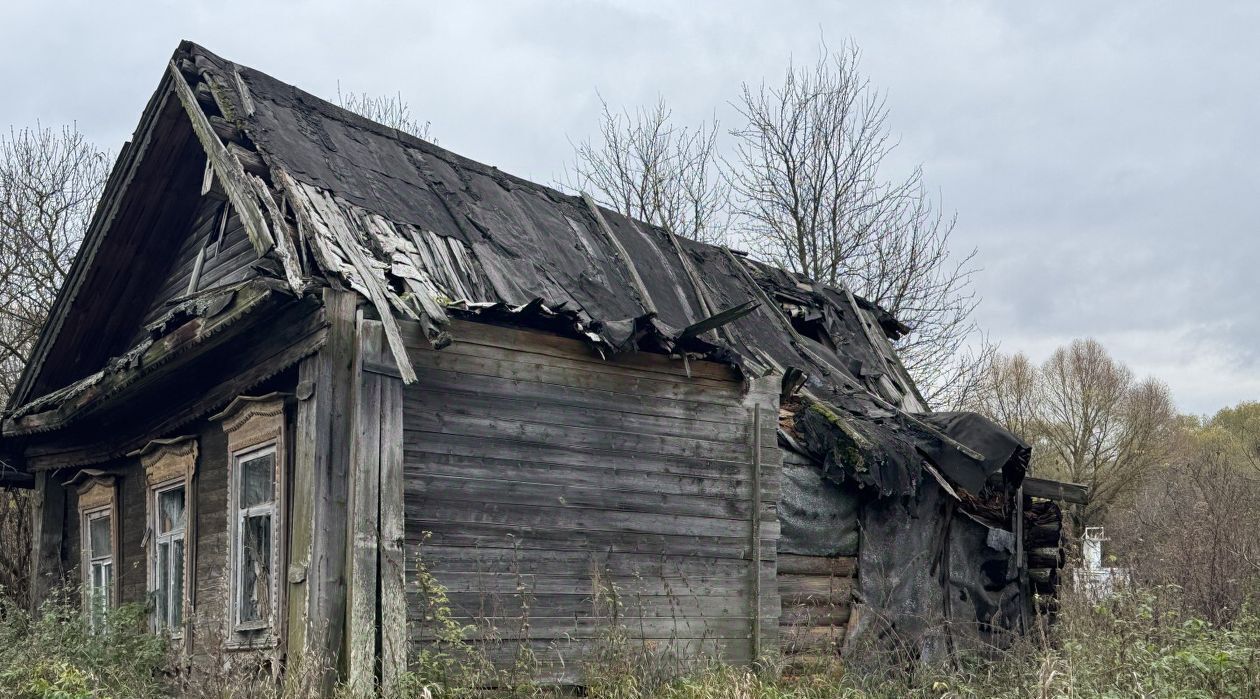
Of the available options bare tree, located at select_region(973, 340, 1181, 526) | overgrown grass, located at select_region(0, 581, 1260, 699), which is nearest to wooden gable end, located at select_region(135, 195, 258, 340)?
overgrown grass, located at select_region(0, 581, 1260, 699)

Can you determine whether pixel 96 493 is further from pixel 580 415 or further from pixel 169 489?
pixel 580 415

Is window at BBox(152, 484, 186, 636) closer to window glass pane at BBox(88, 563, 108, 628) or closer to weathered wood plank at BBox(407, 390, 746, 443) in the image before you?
window glass pane at BBox(88, 563, 108, 628)

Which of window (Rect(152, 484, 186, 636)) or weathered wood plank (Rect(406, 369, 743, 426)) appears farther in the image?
window (Rect(152, 484, 186, 636))

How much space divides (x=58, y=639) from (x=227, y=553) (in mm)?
1691

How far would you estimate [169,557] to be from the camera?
9.92 meters

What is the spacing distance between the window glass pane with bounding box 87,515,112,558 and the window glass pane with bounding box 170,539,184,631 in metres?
1.93

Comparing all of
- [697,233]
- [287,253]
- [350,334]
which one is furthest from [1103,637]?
[697,233]

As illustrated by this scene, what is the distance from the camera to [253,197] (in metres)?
7.90

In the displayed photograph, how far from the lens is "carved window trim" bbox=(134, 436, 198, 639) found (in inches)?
368

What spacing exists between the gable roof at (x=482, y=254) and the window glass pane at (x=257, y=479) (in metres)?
1.70

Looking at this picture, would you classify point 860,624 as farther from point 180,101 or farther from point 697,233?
point 697,233

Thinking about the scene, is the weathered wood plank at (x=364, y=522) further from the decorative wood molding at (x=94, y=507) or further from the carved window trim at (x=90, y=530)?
the decorative wood molding at (x=94, y=507)

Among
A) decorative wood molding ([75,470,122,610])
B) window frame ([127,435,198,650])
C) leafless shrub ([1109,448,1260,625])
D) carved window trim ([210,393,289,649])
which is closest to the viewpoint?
carved window trim ([210,393,289,649])

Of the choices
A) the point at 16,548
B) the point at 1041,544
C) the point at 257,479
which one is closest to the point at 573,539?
the point at 257,479
